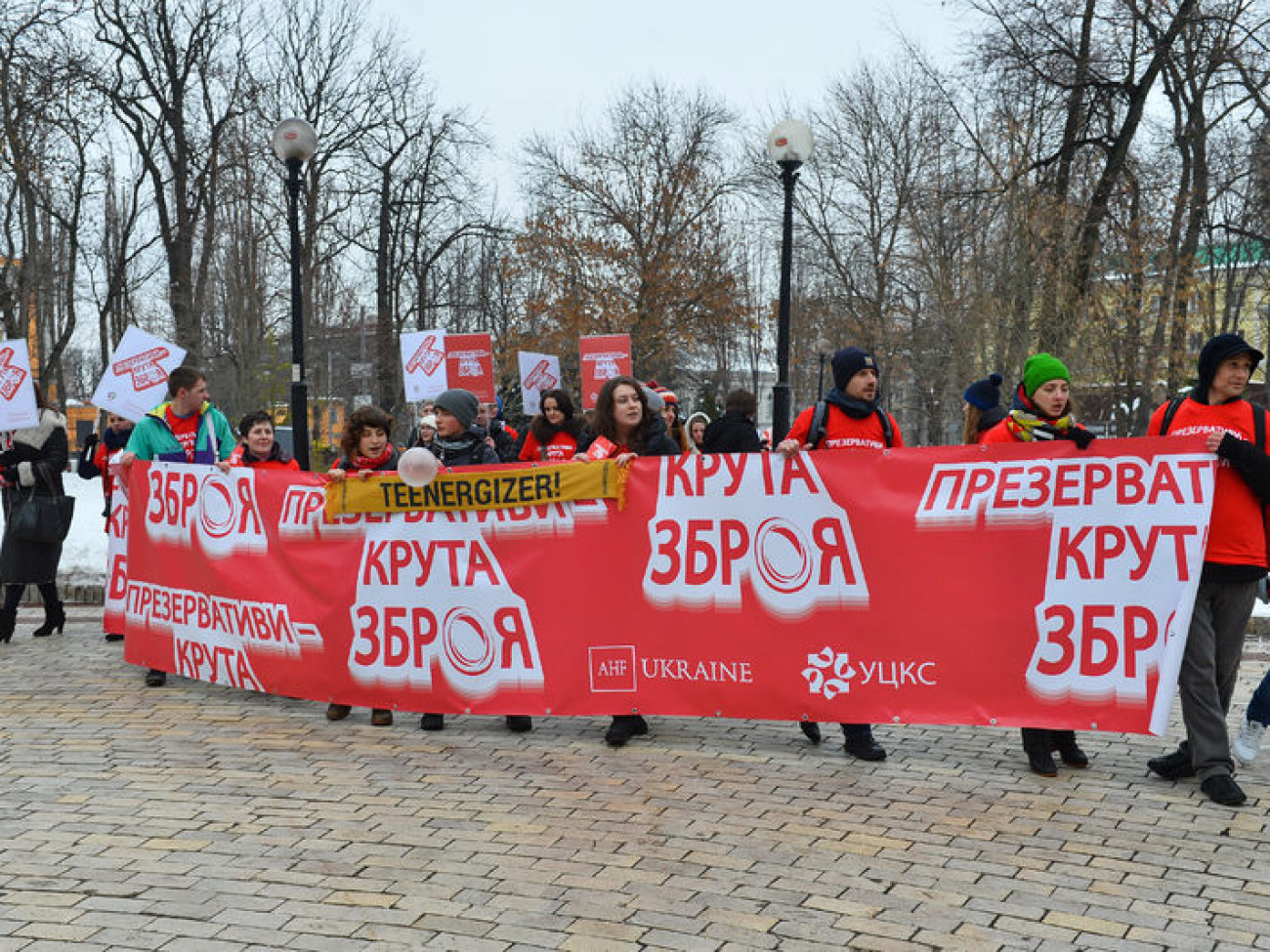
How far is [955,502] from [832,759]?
1.37 meters

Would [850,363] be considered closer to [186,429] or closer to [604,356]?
[186,429]

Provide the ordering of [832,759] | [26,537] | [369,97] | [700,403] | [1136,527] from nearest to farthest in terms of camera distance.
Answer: [1136,527] → [832,759] → [26,537] → [369,97] → [700,403]

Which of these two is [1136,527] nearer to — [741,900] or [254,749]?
[741,900]

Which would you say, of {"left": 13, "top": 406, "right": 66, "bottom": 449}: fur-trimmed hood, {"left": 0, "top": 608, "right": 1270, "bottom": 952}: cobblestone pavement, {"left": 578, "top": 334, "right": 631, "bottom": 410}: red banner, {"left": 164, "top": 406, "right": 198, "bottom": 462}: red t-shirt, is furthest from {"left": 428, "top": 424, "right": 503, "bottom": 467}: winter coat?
{"left": 578, "top": 334, "right": 631, "bottom": 410}: red banner

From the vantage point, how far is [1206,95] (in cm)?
2702

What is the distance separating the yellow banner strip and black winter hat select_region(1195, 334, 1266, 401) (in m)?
2.75

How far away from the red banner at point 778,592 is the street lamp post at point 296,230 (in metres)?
4.49

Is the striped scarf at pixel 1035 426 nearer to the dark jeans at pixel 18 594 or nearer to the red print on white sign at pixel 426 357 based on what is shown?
the dark jeans at pixel 18 594

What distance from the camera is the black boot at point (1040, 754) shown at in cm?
606

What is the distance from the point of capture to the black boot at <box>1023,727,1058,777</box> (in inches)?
239

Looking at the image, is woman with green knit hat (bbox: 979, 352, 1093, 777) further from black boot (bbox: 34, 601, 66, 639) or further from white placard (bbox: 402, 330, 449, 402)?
Answer: white placard (bbox: 402, 330, 449, 402)

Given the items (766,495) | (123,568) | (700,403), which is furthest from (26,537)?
(700,403)

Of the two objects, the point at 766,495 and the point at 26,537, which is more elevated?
the point at 766,495

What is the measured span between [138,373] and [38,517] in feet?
4.52
